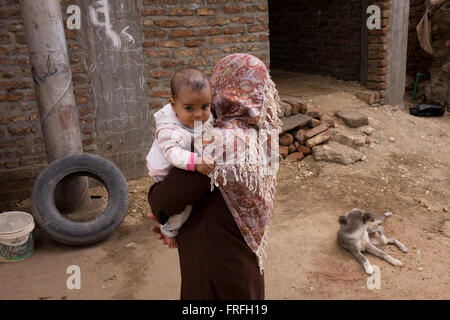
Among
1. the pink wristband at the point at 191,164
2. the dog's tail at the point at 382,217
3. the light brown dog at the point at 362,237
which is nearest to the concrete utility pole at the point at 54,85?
the light brown dog at the point at 362,237

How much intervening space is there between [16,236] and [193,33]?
2965 millimetres

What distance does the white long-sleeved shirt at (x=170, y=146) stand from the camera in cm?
174

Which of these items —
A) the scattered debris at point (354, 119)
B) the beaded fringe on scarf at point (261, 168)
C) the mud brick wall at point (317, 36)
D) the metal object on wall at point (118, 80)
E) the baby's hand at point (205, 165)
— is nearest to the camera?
the baby's hand at point (205, 165)

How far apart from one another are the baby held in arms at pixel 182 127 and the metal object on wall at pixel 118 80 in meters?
3.09

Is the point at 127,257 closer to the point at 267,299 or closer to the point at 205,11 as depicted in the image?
the point at 267,299

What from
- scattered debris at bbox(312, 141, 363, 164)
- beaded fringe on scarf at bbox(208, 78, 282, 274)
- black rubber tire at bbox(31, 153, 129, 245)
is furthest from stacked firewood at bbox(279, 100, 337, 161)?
beaded fringe on scarf at bbox(208, 78, 282, 274)

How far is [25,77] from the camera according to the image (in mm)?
4453

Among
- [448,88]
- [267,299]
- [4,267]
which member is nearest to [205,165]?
[267,299]

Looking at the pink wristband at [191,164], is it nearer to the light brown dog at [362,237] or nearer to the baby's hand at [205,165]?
the baby's hand at [205,165]

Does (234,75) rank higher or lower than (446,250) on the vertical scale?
higher

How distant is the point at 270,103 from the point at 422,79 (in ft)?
23.5

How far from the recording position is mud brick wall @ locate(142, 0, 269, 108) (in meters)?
4.83

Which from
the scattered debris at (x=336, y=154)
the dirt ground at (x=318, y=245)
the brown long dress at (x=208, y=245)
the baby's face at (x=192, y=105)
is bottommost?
the dirt ground at (x=318, y=245)

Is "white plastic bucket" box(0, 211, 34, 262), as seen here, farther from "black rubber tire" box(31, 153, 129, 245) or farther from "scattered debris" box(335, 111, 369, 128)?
"scattered debris" box(335, 111, 369, 128)
